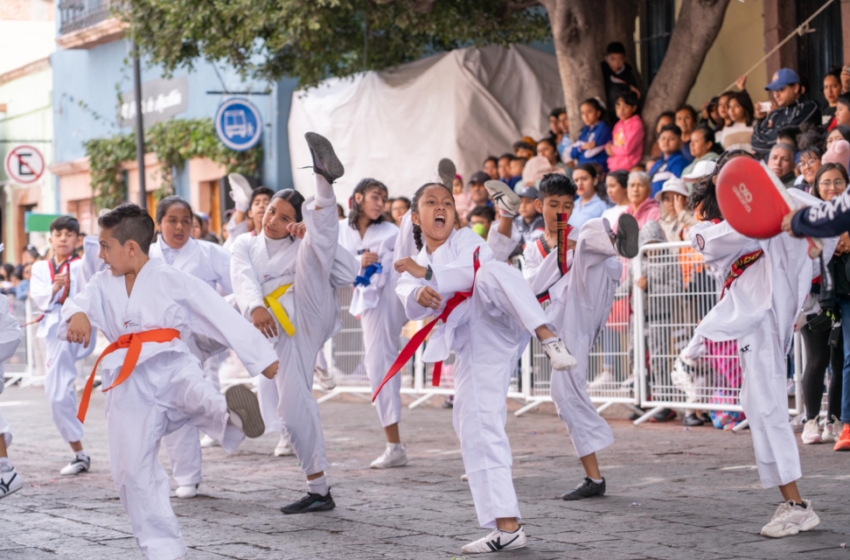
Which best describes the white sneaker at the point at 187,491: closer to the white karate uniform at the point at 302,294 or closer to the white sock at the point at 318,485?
the white karate uniform at the point at 302,294

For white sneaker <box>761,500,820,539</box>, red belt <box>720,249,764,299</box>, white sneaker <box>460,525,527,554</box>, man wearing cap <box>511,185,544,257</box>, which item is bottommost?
white sneaker <box>460,525,527,554</box>

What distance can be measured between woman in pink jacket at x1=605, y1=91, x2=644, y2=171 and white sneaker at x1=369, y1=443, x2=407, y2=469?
5159 millimetres

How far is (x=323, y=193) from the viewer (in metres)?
6.78

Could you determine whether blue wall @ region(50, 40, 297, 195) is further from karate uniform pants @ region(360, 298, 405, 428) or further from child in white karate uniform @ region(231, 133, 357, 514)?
child in white karate uniform @ region(231, 133, 357, 514)

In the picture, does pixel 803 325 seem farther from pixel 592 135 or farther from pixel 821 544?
pixel 592 135

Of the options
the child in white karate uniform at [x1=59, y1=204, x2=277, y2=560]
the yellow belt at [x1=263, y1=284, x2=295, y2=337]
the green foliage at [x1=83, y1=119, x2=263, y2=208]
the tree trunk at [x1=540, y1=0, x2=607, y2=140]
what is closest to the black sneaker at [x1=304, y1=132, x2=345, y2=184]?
the child in white karate uniform at [x1=59, y1=204, x2=277, y2=560]

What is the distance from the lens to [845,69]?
11.0 metres

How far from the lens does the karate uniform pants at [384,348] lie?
29.3ft

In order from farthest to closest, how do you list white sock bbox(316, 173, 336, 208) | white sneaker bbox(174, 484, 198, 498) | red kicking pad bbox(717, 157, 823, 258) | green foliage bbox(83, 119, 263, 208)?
green foliage bbox(83, 119, 263, 208) → white sneaker bbox(174, 484, 198, 498) → white sock bbox(316, 173, 336, 208) → red kicking pad bbox(717, 157, 823, 258)

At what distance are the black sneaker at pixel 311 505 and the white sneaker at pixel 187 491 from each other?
853 mm

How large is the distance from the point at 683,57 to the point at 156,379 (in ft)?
30.1

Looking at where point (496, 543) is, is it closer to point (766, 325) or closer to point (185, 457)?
point (766, 325)

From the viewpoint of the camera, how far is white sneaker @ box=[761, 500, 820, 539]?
222 inches

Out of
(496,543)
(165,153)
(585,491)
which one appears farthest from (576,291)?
(165,153)
